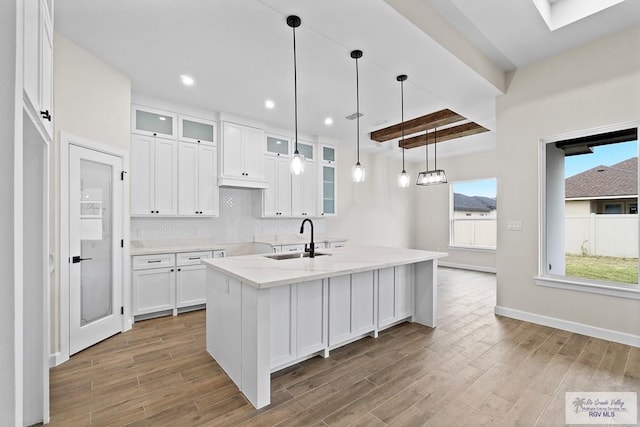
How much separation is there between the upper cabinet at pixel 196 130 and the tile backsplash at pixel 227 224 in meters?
0.86

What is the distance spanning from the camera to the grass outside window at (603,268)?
293 centimetres

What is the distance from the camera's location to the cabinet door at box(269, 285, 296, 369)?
231cm

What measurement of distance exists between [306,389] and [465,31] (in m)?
3.52

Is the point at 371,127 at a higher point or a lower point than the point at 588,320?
higher

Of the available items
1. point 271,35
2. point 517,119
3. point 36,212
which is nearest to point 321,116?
point 271,35

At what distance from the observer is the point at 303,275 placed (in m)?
2.08

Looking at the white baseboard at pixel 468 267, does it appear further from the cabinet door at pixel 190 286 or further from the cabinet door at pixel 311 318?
the cabinet door at pixel 190 286

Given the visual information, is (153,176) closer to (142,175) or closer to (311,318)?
(142,175)

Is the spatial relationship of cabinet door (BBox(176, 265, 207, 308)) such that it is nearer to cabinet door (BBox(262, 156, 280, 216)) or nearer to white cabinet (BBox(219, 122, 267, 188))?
white cabinet (BBox(219, 122, 267, 188))

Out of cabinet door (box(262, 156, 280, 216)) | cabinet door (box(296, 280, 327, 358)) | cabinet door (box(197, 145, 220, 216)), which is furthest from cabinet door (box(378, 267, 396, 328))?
cabinet door (box(197, 145, 220, 216))

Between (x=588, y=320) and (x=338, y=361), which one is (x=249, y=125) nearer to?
(x=338, y=361)

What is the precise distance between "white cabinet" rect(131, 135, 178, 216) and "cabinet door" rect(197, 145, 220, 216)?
34cm

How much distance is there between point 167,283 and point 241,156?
2127 millimetres

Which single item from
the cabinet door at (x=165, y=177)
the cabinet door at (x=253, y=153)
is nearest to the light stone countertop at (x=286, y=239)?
the cabinet door at (x=253, y=153)
